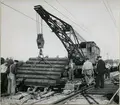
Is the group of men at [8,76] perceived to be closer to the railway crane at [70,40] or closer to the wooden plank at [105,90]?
the railway crane at [70,40]

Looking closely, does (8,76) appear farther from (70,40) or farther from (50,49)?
(70,40)

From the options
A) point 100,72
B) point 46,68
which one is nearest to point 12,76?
point 46,68

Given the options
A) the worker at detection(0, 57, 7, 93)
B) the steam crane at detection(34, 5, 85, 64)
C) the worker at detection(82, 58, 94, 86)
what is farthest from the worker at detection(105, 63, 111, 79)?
the worker at detection(0, 57, 7, 93)

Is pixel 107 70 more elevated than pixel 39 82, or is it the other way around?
pixel 107 70

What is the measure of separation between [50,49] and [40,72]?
1.58ft

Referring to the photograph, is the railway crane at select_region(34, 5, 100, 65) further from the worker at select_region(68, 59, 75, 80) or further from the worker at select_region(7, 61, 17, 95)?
the worker at select_region(7, 61, 17, 95)

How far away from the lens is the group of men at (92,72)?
14.9 ft

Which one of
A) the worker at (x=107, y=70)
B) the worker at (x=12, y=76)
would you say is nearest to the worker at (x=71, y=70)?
the worker at (x=107, y=70)

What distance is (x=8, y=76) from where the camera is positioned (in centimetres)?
441

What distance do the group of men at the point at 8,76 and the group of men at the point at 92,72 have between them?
87 cm

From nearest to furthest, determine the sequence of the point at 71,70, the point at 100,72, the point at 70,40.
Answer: the point at 100,72 < the point at 71,70 < the point at 70,40

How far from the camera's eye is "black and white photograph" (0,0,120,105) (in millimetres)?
3998

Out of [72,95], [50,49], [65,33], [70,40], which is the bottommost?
[72,95]

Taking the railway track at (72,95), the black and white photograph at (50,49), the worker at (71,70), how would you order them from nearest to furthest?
the railway track at (72,95), the black and white photograph at (50,49), the worker at (71,70)
